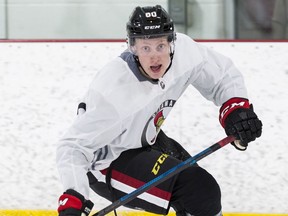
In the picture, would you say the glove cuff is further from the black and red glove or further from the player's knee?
the player's knee

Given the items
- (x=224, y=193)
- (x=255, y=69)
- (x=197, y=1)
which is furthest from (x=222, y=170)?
(x=197, y=1)

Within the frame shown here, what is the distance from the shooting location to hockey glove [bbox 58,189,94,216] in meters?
2.46

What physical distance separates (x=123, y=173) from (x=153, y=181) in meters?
0.13

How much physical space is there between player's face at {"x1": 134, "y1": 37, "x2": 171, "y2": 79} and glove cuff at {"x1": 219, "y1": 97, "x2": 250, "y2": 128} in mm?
295

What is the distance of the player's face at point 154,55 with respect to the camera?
2.69 m

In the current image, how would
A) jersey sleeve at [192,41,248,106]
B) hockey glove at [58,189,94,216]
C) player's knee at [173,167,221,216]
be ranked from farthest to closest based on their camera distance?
jersey sleeve at [192,41,248,106] < player's knee at [173,167,221,216] < hockey glove at [58,189,94,216]

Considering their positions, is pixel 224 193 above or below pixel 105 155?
below

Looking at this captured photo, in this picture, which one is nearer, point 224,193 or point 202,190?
point 202,190

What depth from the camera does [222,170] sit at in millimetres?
3783

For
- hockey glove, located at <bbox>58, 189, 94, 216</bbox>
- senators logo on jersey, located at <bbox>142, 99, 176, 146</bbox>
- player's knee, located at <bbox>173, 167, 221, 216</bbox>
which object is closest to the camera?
hockey glove, located at <bbox>58, 189, 94, 216</bbox>

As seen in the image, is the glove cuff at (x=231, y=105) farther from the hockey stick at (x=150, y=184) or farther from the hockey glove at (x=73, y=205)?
the hockey glove at (x=73, y=205)

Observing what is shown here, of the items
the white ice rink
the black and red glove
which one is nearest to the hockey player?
the black and red glove

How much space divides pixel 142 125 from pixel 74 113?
3.60 feet

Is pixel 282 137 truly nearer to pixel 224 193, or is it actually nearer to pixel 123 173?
pixel 224 193
